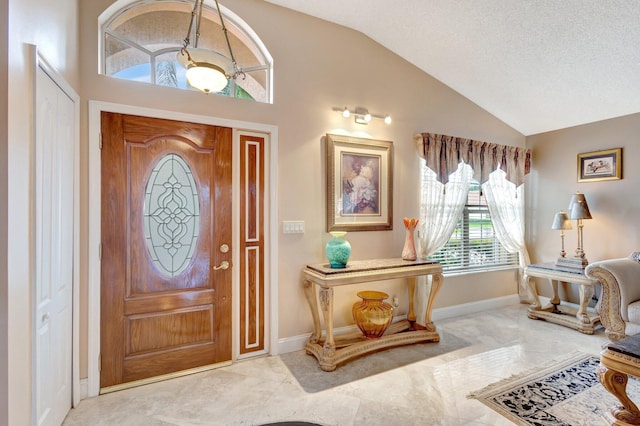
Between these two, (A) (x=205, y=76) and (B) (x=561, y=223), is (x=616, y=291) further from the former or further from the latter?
(A) (x=205, y=76)

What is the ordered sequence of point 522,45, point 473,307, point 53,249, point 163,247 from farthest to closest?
point 473,307 < point 522,45 < point 163,247 < point 53,249

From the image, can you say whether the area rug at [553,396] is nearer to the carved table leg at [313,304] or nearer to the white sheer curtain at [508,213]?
the carved table leg at [313,304]

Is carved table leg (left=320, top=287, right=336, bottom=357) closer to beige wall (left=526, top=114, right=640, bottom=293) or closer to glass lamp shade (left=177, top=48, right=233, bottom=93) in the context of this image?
glass lamp shade (left=177, top=48, right=233, bottom=93)

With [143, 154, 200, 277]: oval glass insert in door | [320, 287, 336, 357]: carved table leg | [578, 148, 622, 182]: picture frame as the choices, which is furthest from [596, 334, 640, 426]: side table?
[143, 154, 200, 277]: oval glass insert in door

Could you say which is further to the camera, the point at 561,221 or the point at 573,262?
the point at 561,221

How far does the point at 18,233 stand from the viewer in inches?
51.9

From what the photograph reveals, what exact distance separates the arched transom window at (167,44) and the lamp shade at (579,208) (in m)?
3.76

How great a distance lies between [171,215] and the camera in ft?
7.93

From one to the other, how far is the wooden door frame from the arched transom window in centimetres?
30

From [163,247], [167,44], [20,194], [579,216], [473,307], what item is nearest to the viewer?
[20,194]

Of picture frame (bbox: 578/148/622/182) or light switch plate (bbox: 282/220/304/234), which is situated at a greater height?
picture frame (bbox: 578/148/622/182)

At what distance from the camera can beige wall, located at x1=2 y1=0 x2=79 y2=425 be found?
4.10 feet

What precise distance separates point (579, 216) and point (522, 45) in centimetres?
211

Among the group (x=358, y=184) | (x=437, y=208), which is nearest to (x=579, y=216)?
(x=437, y=208)
